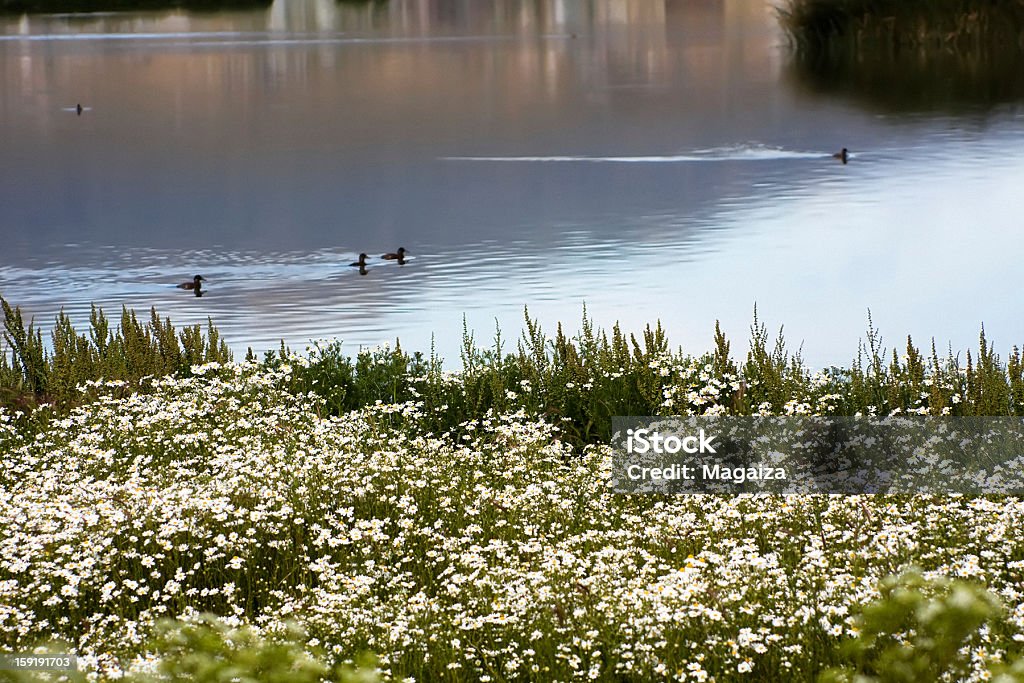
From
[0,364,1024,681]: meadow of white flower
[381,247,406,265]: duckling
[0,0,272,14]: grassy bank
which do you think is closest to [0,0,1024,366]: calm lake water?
[381,247,406,265]: duckling

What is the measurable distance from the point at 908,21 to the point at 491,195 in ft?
70.7

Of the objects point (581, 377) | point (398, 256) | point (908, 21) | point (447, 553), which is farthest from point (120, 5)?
point (447, 553)

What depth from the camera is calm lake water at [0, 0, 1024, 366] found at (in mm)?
16266

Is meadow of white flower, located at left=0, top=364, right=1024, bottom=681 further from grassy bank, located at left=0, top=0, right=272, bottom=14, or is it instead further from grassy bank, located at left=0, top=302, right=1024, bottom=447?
grassy bank, located at left=0, top=0, right=272, bottom=14

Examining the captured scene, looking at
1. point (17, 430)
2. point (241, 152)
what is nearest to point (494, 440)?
point (17, 430)

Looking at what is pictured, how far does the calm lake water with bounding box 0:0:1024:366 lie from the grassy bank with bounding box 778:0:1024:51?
6.55ft

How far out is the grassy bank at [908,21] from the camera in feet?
125

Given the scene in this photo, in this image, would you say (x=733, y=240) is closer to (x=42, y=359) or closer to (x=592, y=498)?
(x=42, y=359)

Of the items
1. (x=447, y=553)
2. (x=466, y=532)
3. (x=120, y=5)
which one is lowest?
(x=447, y=553)

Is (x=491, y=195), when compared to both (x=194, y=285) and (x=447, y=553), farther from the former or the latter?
(x=447, y=553)

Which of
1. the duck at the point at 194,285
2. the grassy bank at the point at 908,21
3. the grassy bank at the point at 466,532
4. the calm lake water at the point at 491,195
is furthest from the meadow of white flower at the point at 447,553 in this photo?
the grassy bank at the point at 908,21

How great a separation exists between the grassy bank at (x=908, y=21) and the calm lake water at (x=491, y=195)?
2.00 meters

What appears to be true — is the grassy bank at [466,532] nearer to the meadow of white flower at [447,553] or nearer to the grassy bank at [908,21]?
the meadow of white flower at [447,553]

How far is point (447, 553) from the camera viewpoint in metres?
6.82
